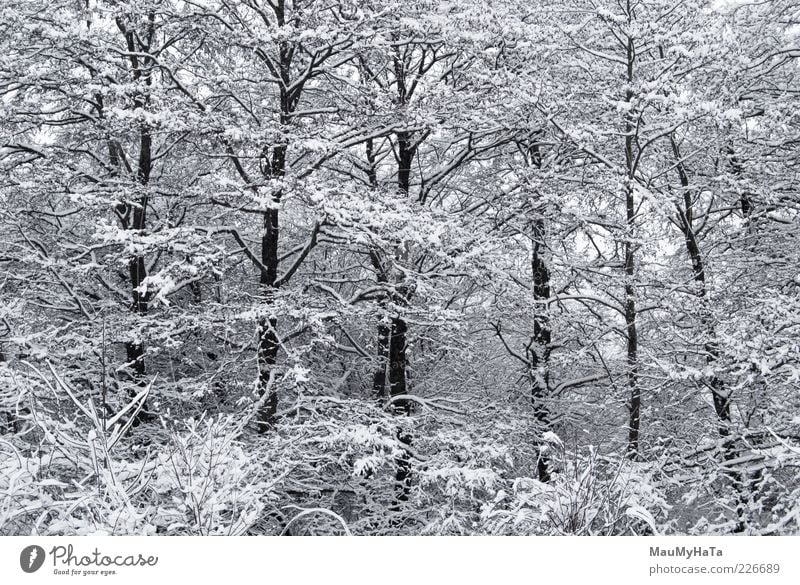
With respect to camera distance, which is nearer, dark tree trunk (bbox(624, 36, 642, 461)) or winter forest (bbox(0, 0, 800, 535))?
winter forest (bbox(0, 0, 800, 535))

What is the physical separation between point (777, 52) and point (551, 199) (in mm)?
3514

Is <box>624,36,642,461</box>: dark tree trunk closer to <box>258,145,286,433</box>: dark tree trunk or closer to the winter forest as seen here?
the winter forest

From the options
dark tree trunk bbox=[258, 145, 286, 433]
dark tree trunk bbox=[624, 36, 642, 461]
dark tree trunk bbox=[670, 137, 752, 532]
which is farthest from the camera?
dark tree trunk bbox=[624, 36, 642, 461]

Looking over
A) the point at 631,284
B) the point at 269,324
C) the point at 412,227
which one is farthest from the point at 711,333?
the point at 269,324

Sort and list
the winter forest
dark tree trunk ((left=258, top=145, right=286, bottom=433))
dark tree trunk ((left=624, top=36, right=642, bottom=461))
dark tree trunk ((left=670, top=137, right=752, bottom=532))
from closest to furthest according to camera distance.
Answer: the winter forest < dark tree trunk ((left=670, top=137, right=752, bottom=532)) < dark tree trunk ((left=258, top=145, right=286, bottom=433)) < dark tree trunk ((left=624, top=36, right=642, bottom=461))

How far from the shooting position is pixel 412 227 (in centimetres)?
781

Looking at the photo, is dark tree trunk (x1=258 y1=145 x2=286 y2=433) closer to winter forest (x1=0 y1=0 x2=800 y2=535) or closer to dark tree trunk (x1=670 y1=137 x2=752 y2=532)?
winter forest (x1=0 y1=0 x2=800 y2=535)

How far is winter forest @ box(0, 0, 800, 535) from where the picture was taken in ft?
25.5

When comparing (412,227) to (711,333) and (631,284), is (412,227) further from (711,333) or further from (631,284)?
(711,333)

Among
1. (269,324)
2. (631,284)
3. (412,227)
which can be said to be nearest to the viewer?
(412,227)

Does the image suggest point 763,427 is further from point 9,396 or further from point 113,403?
point 9,396

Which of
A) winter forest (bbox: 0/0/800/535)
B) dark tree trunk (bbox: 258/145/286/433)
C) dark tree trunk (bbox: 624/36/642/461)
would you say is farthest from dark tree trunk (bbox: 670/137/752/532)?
dark tree trunk (bbox: 258/145/286/433)

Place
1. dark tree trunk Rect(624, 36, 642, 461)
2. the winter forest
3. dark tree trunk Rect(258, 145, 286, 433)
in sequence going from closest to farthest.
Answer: the winter forest
dark tree trunk Rect(258, 145, 286, 433)
dark tree trunk Rect(624, 36, 642, 461)
